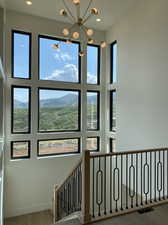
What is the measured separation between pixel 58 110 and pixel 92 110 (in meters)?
1.35

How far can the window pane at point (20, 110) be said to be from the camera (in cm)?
589

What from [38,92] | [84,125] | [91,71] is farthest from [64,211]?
[91,71]

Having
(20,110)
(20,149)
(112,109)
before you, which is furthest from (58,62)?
(20,149)

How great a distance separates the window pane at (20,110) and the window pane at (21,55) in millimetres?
532

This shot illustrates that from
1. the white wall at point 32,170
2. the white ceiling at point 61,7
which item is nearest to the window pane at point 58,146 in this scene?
the white wall at point 32,170

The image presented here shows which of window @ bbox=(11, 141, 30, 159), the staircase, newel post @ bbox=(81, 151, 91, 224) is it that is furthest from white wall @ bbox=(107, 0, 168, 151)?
window @ bbox=(11, 141, 30, 159)

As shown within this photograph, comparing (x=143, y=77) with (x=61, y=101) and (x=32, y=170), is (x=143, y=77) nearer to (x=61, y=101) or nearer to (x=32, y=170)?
(x=61, y=101)

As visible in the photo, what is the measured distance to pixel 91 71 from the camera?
6930 mm

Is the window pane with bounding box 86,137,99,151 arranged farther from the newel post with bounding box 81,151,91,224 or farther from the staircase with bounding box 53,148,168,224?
the newel post with bounding box 81,151,91,224

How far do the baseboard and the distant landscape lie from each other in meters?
2.57

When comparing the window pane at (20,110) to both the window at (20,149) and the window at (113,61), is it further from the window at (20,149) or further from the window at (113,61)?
the window at (113,61)

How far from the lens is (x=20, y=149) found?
595 cm

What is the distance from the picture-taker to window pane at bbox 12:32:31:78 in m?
5.88

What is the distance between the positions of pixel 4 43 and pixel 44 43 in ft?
4.39
